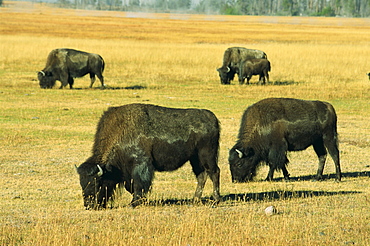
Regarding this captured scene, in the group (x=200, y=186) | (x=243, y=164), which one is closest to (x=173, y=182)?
(x=243, y=164)

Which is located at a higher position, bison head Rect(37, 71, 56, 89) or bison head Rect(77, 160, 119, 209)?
bison head Rect(77, 160, 119, 209)

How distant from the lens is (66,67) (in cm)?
2778

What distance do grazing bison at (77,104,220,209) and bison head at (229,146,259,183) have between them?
6.89ft

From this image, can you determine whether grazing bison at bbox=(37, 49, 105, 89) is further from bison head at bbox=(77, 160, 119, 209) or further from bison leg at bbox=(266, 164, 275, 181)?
bison head at bbox=(77, 160, 119, 209)

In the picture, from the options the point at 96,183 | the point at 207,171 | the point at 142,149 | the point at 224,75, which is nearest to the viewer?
the point at 96,183

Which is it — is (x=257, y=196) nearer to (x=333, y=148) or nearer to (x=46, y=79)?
(x=333, y=148)

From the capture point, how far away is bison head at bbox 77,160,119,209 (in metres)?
9.02

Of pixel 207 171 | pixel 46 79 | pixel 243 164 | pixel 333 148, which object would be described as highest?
pixel 207 171

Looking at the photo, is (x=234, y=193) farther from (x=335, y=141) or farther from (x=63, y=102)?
(x=63, y=102)

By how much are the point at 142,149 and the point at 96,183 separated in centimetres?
89

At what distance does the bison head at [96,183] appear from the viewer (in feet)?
29.6

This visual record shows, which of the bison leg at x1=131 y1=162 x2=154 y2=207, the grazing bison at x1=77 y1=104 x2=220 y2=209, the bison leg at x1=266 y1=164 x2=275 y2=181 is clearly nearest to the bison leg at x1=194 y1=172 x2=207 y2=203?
the grazing bison at x1=77 y1=104 x2=220 y2=209

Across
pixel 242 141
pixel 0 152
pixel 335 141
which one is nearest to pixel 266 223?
pixel 242 141

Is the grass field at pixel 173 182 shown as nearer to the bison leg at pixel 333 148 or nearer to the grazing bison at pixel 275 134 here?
the grazing bison at pixel 275 134
